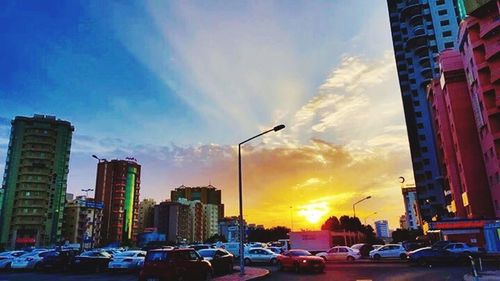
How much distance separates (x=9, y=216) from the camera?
101 meters

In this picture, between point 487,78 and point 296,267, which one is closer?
point 296,267

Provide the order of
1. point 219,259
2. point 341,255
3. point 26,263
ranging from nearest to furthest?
point 219,259, point 26,263, point 341,255

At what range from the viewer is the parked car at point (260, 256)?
37287 millimetres

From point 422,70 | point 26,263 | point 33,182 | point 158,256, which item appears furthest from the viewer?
point 33,182

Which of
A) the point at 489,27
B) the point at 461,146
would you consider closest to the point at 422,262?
the point at 461,146

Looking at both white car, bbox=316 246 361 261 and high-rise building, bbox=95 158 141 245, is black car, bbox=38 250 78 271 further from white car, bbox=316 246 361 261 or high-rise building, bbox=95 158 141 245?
high-rise building, bbox=95 158 141 245

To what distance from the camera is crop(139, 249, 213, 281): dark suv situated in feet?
54.7

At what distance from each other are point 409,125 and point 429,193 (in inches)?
732

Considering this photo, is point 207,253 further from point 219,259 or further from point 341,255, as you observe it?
point 341,255

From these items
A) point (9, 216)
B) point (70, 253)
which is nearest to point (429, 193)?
point (70, 253)

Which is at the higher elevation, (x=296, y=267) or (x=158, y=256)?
(x=158, y=256)

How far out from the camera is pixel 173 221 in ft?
573

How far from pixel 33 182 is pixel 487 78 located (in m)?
106

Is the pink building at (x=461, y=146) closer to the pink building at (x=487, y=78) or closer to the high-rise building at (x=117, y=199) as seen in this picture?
the pink building at (x=487, y=78)
